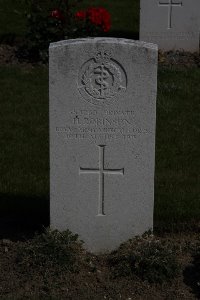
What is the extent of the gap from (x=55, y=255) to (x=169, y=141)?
10.8 feet

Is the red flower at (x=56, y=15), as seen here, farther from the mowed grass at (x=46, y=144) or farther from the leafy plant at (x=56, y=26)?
the mowed grass at (x=46, y=144)

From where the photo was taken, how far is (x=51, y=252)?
5566 millimetres

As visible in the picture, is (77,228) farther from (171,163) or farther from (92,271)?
(171,163)

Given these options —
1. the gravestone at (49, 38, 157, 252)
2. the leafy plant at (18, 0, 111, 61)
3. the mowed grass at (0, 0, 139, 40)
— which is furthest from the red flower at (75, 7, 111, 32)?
the gravestone at (49, 38, 157, 252)

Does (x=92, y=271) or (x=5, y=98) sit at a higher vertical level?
(x=5, y=98)

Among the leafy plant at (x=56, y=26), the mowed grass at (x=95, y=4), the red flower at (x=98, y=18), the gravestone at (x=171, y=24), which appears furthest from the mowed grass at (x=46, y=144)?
the mowed grass at (x=95, y=4)

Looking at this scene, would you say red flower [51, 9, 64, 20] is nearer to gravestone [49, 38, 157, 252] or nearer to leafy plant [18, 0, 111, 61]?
leafy plant [18, 0, 111, 61]

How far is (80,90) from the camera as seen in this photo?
5.59 meters

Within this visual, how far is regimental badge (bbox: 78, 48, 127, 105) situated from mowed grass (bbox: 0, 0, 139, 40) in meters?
6.62

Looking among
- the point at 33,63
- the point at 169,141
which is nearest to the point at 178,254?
the point at 169,141

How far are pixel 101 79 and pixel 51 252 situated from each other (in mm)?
1341

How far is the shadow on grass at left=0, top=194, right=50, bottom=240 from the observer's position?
633 centimetres

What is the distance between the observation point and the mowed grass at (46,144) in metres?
6.84

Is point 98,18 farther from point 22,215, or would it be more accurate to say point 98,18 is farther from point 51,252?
point 51,252
